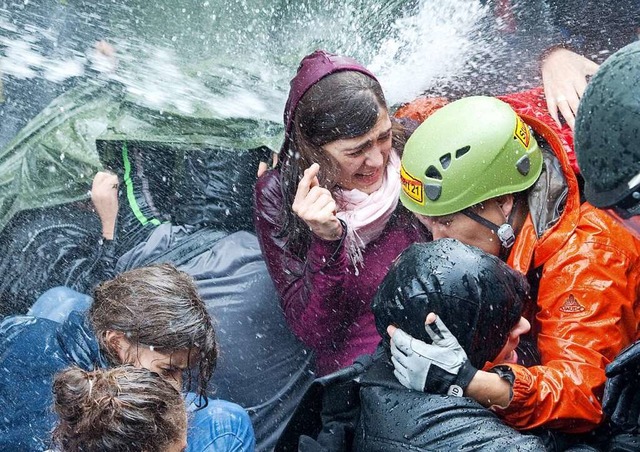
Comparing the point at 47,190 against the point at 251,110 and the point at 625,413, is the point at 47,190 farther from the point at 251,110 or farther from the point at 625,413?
the point at 625,413

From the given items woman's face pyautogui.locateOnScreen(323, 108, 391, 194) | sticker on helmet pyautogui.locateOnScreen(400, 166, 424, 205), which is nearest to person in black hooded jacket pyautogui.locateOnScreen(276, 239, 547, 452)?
sticker on helmet pyautogui.locateOnScreen(400, 166, 424, 205)

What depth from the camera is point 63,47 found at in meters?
4.99

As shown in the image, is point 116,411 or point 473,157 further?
point 473,157

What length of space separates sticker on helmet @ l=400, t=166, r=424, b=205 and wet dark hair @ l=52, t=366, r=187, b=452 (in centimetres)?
117

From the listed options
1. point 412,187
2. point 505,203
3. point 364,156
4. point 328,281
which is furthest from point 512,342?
point 364,156

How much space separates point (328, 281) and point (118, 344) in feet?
Answer: 2.74

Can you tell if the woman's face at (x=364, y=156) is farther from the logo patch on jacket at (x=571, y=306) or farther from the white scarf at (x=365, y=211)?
the logo patch on jacket at (x=571, y=306)

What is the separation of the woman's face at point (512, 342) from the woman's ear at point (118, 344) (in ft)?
4.24

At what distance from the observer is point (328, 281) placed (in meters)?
3.15

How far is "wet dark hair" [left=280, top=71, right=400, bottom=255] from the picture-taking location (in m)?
3.22

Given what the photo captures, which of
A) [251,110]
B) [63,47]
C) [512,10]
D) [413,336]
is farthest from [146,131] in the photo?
[413,336]

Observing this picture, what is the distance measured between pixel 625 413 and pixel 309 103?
173 cm

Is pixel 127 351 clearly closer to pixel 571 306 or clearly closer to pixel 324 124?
pixel 324 124

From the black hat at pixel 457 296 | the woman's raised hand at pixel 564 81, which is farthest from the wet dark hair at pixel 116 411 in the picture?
the woman's raised hand at pixel 564 81
